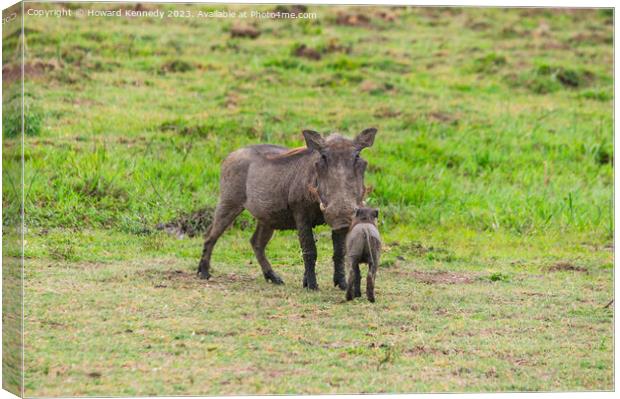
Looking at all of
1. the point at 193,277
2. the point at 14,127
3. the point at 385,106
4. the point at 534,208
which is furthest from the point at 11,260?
the point at 385,106

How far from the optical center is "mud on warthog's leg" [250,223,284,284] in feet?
36.7

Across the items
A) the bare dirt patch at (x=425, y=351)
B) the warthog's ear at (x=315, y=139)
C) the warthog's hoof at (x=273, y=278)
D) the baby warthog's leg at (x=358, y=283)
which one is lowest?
the warthog's hoof at (x=273, y=278)

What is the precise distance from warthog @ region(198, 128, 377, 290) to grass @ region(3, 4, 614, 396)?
0.39 meters

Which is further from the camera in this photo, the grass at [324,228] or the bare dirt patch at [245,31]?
the bare dirt patch at [245,31]

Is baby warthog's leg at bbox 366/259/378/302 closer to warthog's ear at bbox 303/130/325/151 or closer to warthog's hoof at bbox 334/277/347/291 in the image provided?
warthog's hoof at bbox 334/277/347/291

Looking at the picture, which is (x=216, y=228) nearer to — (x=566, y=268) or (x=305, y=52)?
(x=566, y=268)

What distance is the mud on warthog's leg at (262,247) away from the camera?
11.2 m

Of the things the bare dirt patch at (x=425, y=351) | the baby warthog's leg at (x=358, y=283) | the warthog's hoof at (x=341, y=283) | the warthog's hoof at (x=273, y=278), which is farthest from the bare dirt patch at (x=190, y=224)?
the bare dirt patch at (x=425, y=351)

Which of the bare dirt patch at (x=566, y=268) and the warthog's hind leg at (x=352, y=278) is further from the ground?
the warthog's hind leg at (x=352, y=278)

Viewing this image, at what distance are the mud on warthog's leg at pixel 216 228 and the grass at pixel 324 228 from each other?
31cm

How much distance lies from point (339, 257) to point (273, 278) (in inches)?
31.8

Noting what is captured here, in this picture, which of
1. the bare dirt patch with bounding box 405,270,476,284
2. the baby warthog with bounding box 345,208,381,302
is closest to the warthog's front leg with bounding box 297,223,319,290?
the baby warthog with bounding box 345,208,381,302

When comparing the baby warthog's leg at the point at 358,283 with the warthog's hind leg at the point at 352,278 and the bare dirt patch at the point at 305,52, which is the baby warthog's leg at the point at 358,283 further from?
the bare dirt patch at the point at 305,52

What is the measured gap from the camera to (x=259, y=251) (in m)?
11.3
